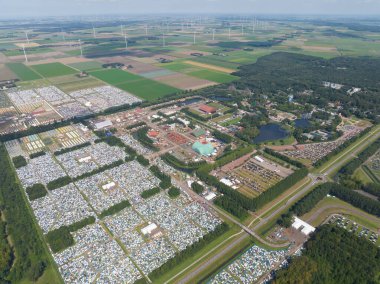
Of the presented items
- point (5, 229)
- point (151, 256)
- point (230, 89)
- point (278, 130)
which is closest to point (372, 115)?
point (278, 130)

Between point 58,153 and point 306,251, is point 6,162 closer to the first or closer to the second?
point 58,153

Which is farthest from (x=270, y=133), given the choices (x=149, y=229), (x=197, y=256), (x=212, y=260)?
(x=149, y=229)

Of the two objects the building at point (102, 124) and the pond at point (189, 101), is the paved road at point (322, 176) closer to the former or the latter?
Answer: the building at point (102, 124)

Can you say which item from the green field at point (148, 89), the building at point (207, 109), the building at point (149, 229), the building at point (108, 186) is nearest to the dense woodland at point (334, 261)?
the building at point (149, 229)

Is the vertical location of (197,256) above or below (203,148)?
below

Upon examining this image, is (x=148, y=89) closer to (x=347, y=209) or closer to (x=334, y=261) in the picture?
(x=347, y=209)
